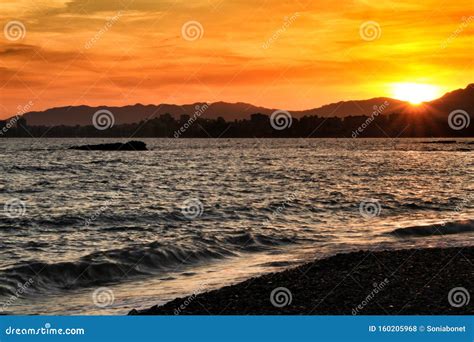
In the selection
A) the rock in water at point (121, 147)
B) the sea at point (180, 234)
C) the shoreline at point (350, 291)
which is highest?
the rock in water at point (121, 147)

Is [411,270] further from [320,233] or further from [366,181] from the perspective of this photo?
[366,181]

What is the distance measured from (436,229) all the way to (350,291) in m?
14.1

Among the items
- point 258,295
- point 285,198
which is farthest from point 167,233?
point 285,198

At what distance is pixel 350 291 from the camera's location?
14555 mm

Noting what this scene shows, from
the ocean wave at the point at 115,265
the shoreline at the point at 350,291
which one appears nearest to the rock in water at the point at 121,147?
the ocean wave at the point at 115,265

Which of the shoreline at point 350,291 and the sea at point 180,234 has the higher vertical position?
the sea at point 180,234

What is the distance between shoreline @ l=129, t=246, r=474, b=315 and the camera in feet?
42.4

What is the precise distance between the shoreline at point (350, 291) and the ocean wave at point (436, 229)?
828cm

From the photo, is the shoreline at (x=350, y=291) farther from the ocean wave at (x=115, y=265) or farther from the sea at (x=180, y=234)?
the ocean wave at (x=115, y=265)

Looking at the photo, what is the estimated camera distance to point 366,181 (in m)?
60.2

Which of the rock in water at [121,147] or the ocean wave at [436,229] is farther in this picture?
the rock in water at [121,147]

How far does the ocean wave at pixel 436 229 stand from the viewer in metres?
26.4

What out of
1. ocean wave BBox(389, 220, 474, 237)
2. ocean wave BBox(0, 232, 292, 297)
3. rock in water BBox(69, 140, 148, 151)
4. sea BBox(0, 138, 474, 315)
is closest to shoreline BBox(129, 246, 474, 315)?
sea BBox(0, 138, 474, 315)

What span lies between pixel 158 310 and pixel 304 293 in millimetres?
3611
